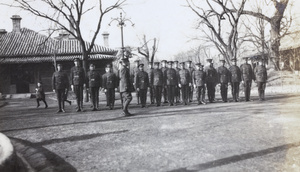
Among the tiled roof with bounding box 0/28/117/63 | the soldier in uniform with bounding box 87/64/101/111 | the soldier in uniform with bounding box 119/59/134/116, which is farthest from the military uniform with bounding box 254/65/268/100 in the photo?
the tiled roof with bounding box 0/28/117/63

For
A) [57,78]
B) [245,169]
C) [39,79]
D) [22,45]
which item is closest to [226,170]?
[245,169]

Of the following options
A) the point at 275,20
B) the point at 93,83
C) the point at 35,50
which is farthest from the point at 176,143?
the point at 35,50

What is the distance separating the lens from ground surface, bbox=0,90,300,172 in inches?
154

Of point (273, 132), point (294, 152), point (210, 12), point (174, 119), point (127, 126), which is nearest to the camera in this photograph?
point (294, 152)

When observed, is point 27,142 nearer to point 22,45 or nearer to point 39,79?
point 39,79

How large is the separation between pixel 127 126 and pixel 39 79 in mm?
23275

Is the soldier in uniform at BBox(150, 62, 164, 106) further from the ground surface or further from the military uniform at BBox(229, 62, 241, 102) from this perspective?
the ground surface

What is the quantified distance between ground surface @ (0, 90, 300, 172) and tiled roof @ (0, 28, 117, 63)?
70.3ft

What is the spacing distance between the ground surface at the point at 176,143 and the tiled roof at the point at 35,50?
70.3 feet

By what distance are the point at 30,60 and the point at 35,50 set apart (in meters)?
2.07

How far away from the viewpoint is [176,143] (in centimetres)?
507

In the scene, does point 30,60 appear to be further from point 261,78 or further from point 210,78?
Result: point 261,78

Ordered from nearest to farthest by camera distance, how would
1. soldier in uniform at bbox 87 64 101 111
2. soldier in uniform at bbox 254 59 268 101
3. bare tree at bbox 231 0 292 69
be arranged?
soldier in uniform at bbox 87 64 101 111
soldier in uniform at bbox 254 59 268 101
bare tree at bbox 231 0 292 69

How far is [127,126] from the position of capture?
7.05m
